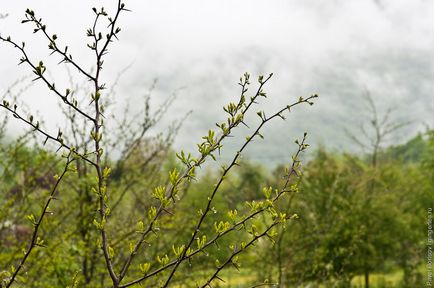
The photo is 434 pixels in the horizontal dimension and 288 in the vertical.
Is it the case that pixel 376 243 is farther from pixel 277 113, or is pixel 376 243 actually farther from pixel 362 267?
pixel 277 113

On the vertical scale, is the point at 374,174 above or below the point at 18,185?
above

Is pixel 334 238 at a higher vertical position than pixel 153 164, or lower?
higher

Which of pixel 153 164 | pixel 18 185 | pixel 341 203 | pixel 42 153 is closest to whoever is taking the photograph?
pixel 42 153

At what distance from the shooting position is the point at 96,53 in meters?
1.75

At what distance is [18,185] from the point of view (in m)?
4.96

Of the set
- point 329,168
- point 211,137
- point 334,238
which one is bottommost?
point 211,137

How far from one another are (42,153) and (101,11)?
3.30m

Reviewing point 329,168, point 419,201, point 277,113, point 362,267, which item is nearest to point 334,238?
point 329,168

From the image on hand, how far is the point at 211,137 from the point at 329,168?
12153 millimetres

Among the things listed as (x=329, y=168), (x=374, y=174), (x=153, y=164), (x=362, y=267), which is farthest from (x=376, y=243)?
(x=153, y=164)

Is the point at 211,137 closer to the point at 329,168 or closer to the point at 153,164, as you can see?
the point at 153,164

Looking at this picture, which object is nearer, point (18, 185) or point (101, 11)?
point (101, 11)

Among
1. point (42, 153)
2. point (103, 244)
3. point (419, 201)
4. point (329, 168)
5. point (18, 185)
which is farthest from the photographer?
point (419, 201)

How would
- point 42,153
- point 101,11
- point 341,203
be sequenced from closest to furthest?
point 101,11, point 42,153, point 341,203
